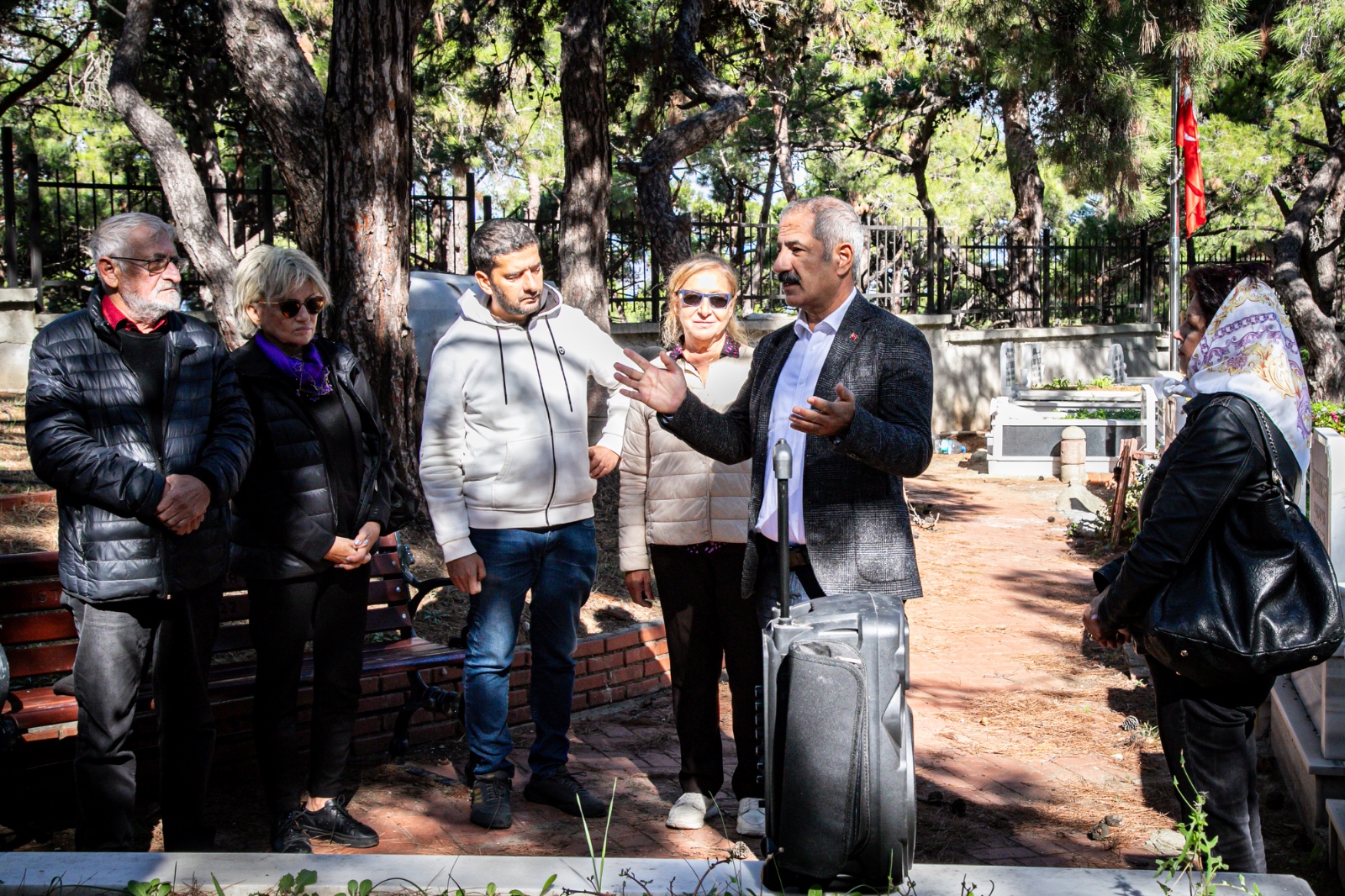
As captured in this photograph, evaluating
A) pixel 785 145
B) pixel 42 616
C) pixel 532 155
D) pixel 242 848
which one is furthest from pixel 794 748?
pixel 532 155

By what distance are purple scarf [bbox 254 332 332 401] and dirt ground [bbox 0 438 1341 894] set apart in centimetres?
148

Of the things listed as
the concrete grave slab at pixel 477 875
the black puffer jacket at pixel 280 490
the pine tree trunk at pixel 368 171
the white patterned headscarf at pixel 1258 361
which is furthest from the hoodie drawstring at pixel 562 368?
the pine tree trunk at pixel 368 171

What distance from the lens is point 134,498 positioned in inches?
129

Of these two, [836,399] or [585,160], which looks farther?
[585,160]

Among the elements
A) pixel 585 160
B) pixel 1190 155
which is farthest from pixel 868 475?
pixel 1190 155

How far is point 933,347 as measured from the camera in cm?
1777

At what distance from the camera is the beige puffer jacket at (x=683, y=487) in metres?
3.95

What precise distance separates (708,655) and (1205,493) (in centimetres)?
173

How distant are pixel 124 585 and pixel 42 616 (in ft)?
3.32

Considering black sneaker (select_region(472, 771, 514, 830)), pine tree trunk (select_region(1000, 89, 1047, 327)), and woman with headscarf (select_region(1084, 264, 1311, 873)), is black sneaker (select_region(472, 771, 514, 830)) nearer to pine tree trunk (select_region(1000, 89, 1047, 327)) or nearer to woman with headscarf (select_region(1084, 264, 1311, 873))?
woman with headscarf (select_region(1084, 264, 1311, 873))

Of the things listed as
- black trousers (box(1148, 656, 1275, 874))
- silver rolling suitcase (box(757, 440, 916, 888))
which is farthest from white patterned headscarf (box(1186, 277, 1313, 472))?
silver rolling suitcase (box(757, 440, 916, 888))

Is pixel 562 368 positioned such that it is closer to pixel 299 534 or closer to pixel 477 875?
pixel 299 534

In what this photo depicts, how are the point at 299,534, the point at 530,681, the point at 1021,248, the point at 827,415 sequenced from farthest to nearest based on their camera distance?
1. the point at 1021,248
2. the point at 530,681
3. the point at 299,534
4. the point at 827,415

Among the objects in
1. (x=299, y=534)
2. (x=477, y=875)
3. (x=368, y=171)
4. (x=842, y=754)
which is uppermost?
(x=368, y=171)
